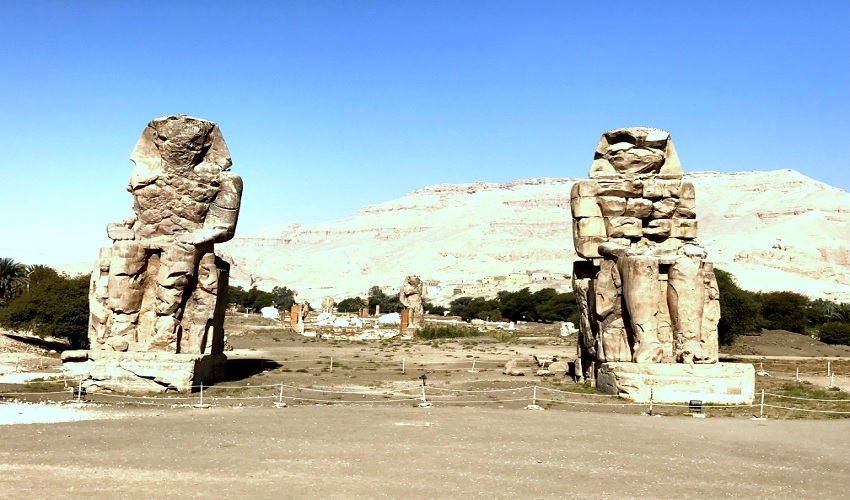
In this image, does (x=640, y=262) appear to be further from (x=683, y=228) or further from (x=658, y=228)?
(x=683, y=228)

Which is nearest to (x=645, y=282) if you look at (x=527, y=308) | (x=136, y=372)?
(x=136, y=372)

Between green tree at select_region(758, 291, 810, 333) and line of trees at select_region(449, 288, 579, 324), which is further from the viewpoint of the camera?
line of trees at select_region(449, 288, 579, 324)

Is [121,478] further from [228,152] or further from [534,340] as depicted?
[534,340]

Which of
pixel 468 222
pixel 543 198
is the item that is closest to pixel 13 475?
pixel 468 222

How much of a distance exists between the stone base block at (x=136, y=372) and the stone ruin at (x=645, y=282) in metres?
7.50

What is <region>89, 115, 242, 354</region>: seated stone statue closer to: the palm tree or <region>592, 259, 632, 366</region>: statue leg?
<region>592, 259, 632, 366</region>: statue leg

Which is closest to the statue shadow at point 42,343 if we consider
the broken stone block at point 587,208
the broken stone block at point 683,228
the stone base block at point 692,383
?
the broken stone block at point 587,208

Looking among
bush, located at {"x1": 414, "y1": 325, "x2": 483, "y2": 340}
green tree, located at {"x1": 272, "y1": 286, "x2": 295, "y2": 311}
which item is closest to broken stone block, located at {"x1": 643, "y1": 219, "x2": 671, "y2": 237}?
bush, located at {"x1": 414, "y1": 325, "x2": 483, "y2": 340}

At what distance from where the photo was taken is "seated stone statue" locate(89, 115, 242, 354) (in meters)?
14.1

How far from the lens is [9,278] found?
121 ft

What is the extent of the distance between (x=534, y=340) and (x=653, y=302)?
2138 centimetres

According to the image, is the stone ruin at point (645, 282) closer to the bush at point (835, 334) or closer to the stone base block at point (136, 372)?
the stone base block at point (136, 372)

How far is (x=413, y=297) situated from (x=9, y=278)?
1935cm

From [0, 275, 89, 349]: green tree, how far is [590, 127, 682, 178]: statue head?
17097mm
